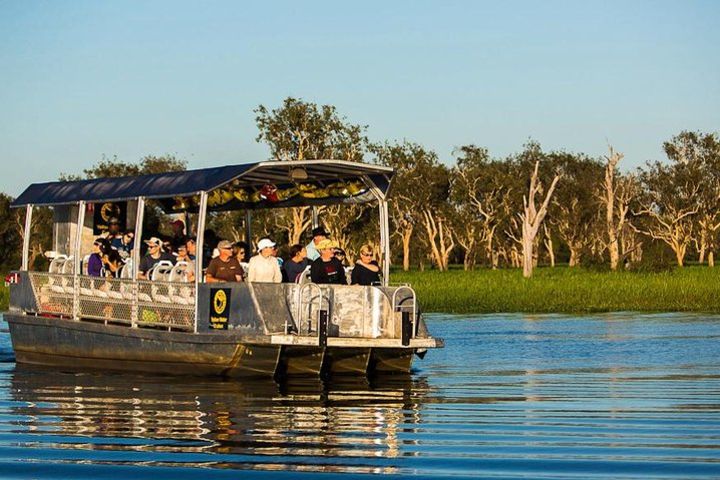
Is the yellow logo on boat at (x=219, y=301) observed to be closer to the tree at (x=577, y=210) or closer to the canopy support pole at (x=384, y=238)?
the canopy support pole at (x=384, y=238)

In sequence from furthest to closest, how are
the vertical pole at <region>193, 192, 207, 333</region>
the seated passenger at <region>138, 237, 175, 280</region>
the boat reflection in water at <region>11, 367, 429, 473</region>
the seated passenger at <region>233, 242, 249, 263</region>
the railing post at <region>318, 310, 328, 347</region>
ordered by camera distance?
the seated passenger at <region>233, 242, 249, 263</region>
the seated passenger at <region>138, 237, 175, 280</region>
the vertical pole at <region>193, 192, 207, 333</region>
the railing post at <region>318, 310, 328, 347</region>
the boat reflection in water at <region>11, 367, 429, 473</region>

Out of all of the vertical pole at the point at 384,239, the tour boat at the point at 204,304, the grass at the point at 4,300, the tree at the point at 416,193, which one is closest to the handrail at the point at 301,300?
the tour boat at the point at 204,304

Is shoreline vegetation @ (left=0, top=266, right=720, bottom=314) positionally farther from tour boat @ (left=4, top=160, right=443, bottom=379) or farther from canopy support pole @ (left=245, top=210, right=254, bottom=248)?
tour boat @ (left=4, top=160, right=443, bottom=379)

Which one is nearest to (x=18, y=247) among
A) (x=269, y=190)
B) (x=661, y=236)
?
(x=661, y=236)

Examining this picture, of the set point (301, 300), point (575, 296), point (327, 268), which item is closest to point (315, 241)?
point (327, 268)

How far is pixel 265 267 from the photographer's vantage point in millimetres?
18062

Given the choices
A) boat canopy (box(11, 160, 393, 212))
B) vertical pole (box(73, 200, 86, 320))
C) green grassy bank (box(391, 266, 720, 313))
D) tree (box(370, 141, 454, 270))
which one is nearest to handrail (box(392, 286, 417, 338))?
boat canopy (box(11, 160, 393, 212))

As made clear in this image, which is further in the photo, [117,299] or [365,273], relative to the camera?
[117,299]

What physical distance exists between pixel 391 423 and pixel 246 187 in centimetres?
785

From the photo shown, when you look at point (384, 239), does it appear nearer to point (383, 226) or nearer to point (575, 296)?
point (383, 226)

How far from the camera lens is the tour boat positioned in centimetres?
1753

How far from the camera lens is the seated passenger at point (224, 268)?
59.4ft

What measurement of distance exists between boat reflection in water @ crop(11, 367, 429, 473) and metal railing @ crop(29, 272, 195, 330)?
767 mm

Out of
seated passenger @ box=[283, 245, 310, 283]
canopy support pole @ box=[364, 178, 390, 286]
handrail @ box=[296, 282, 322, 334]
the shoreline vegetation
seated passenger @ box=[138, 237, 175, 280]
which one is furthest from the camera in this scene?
the shoreline vegetation
